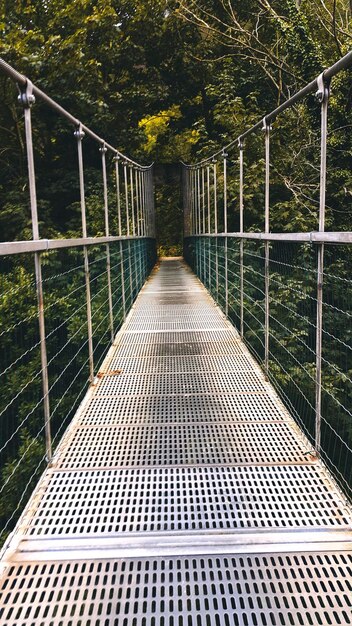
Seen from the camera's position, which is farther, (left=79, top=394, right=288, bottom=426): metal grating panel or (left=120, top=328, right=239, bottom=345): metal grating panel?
(left=120, top=328, right=239, bottom=345): metal grating panel

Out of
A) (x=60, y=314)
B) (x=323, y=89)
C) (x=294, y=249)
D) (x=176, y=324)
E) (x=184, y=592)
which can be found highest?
(x=323, y=89)

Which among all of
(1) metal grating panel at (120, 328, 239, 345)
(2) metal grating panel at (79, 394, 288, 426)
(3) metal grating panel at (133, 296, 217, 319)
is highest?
(3) metal grating panel at (133, 296, 217, 319)

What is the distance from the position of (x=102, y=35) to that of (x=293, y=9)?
3.45 m

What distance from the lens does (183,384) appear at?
2795mm

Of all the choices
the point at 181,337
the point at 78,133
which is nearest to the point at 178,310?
the point at 181,337

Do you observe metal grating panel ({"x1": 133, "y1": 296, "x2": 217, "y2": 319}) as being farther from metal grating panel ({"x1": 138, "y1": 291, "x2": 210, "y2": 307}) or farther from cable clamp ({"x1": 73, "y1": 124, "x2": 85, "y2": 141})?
cable clamp ({"x1": 73, "y1": 124, "x2": 85, "y2": 141})

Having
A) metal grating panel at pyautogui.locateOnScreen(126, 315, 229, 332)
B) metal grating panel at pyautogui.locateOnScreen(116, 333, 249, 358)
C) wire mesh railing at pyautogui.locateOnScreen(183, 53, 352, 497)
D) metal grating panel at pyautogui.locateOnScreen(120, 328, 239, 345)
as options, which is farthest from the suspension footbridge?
wire mesh railing at pyautogui.locateOnScreen(183, 53, 352, 497)

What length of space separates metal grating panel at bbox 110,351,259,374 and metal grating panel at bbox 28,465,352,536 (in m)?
1.21

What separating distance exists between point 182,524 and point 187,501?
13 cm

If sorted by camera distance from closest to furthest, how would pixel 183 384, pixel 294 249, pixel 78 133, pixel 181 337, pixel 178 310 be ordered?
1. pixel 78 133
2. pixel 183 384
3. pixel 181 337
4. pixel 178 310
5. pixel 294 249

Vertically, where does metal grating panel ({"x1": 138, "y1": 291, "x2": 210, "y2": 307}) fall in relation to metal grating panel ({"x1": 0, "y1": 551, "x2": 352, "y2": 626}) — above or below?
above

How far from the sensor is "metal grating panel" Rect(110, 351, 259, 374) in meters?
3.06

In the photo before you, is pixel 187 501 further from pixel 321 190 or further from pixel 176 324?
pixel 176 324

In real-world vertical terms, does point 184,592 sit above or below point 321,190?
below
